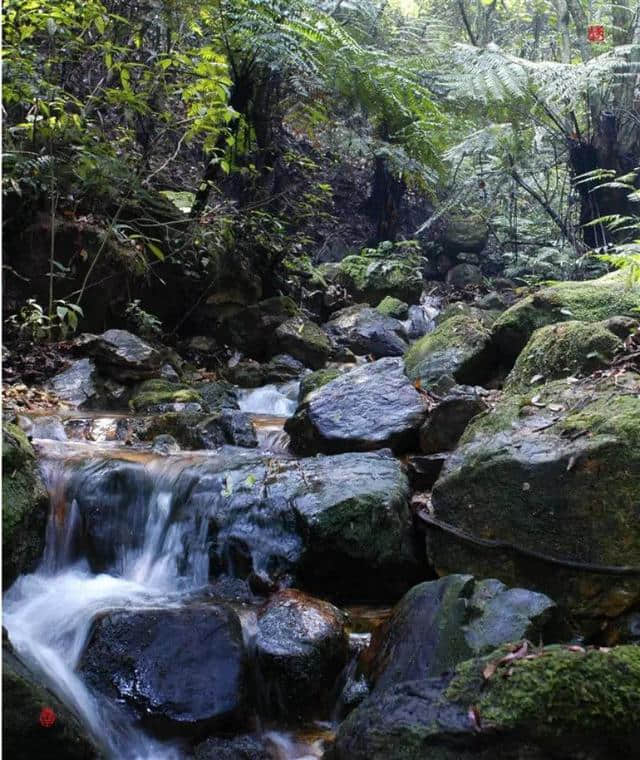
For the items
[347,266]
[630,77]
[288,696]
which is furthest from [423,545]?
[347,266]

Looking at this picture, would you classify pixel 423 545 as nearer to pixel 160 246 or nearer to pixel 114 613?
pixel 114 613

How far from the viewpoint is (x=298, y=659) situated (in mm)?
2953

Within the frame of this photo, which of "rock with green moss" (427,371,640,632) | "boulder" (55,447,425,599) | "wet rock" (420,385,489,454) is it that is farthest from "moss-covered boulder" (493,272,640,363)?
"boulder" (55,447,425,599)

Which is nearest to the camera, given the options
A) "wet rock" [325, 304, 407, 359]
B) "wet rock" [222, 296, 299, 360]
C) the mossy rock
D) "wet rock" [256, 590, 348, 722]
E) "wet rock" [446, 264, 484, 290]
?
"wet rock" [256, 590, 348, 722]

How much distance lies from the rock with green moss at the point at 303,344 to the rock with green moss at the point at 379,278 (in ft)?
10.1

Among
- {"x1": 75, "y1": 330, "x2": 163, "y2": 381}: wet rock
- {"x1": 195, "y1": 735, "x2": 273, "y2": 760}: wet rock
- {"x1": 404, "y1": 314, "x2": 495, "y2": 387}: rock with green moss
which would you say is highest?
{"x1": 75, "y1": 330, "x2": 163, "y2": 381}: wet rock

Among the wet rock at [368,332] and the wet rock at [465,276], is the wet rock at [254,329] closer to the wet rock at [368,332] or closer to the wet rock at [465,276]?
the wet rock at [368,332]

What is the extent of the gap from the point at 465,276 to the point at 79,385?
32.6ft

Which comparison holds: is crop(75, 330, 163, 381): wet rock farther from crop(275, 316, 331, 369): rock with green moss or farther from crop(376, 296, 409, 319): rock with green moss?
crop(376, 296, 409, 319): rock with green moss

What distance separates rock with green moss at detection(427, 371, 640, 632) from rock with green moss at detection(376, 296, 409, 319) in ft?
23.3

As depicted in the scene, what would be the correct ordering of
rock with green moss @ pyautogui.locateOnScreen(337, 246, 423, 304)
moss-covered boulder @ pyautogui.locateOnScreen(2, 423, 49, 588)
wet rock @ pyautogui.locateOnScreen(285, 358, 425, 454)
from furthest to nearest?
rock with green moss @ pyautogui.locateOnScreen(337, 246, 423, 304)
wet rock @ pyautogui.locateOnScreen(285, 358, 425, 454)
moss-covered boulder @ pyautogui.locateOnScreen(2, 423, 49, 588)

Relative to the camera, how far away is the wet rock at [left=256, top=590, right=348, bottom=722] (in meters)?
2.93

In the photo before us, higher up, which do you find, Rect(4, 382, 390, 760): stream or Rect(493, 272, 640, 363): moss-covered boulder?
Rect(493, 272, 640, 363): moss-covered boulder

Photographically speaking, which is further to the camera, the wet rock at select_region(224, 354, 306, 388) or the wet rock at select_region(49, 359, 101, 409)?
the wet rock at select_region(224, 354, 306, 388)
